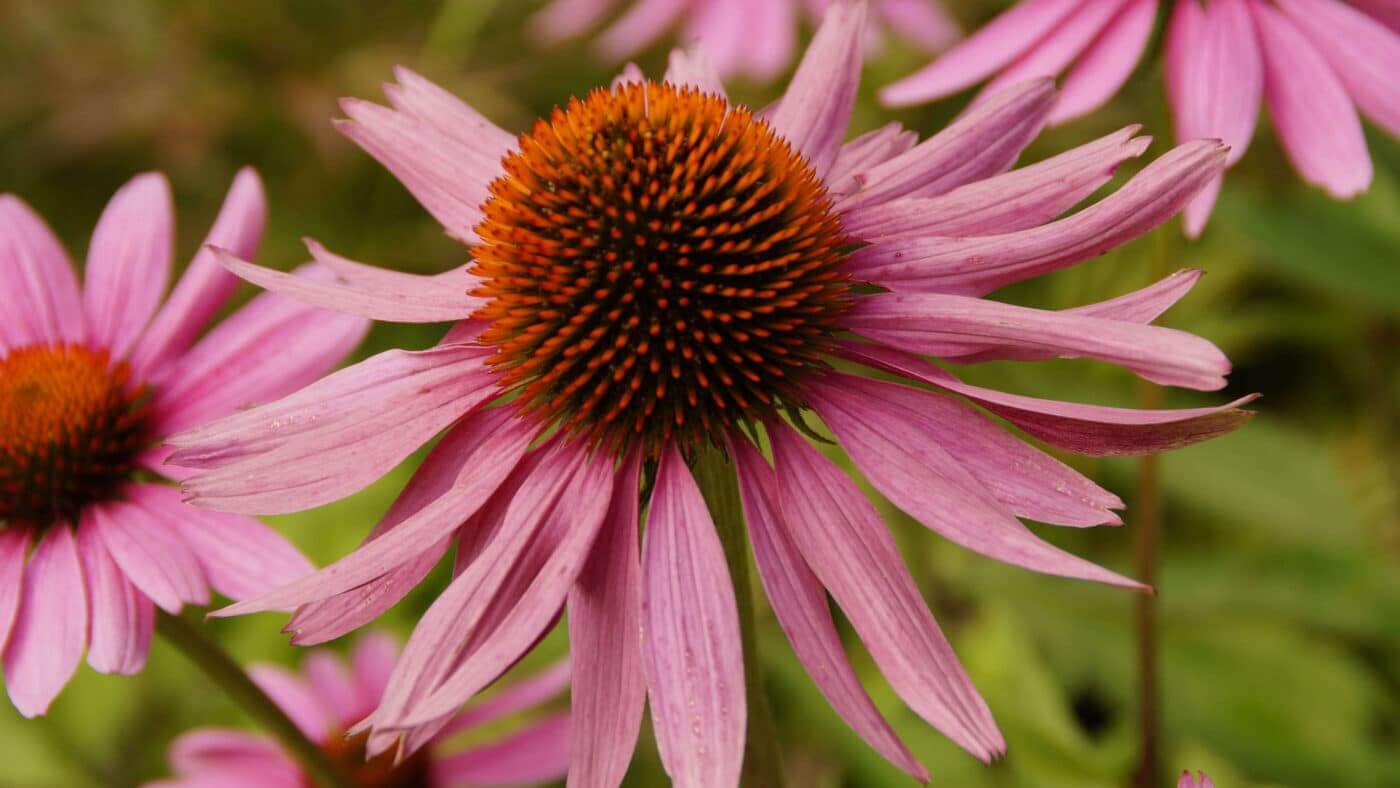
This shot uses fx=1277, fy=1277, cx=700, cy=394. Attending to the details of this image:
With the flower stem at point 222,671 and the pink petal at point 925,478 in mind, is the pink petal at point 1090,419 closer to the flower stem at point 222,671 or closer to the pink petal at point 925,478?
the pink petal at point 925,478

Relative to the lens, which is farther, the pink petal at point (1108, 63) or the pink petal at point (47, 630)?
the pink petal at point (1108, 63)

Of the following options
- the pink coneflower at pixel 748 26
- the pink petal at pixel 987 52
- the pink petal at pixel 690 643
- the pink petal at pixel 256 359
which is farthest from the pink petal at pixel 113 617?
the pink coneflower at pixel 748 26

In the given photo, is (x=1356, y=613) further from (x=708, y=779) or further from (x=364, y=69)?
(x=364, y=69)

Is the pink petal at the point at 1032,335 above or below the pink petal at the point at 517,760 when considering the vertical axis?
above

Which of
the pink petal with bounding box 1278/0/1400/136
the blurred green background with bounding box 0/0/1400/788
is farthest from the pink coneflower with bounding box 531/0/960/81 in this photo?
the pink petal with bounding box 1278/0/1400/136

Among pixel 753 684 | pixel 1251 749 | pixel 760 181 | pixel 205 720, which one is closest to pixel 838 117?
pixel 760 181

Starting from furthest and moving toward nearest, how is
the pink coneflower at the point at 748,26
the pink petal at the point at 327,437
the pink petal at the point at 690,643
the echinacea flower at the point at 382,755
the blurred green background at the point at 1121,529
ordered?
the pink coneflower at the point at 748,26
the blurred green background at the point at 1121,529
the echinacea flower at the point at 382,755
the pink petal at the point at 327,437
the pink petal at the point at 690,643

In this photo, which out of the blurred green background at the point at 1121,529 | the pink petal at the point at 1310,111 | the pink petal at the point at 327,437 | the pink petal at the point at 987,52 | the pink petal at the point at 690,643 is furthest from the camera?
the blurred green background at the point at 1121,529
